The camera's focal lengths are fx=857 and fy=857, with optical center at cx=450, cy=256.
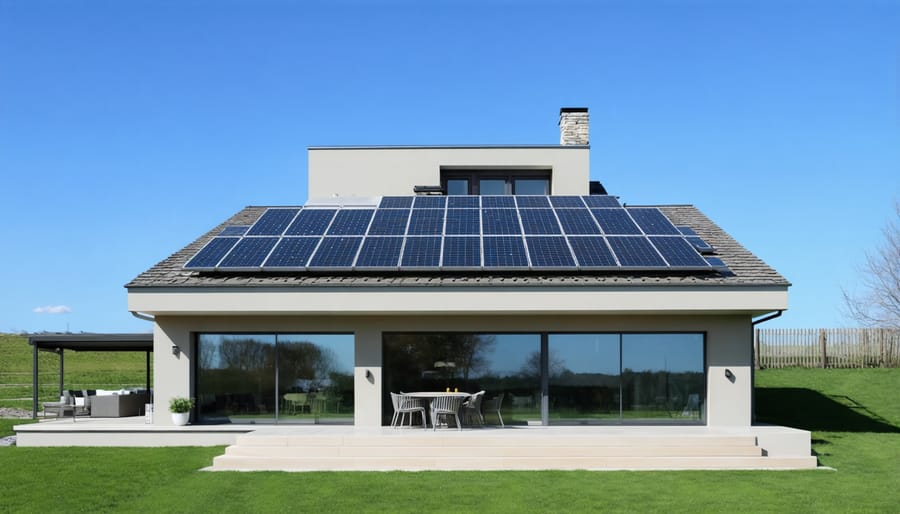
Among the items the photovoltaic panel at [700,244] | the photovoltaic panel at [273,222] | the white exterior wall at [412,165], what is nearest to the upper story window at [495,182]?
the white exterior wall at [412,165]

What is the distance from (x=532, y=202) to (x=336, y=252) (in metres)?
6.21

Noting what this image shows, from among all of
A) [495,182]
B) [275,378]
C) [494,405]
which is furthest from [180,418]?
[495,182]

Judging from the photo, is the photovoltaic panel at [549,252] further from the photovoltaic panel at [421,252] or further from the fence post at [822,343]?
the fence post at [822,343]

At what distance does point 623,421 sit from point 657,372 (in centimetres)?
138

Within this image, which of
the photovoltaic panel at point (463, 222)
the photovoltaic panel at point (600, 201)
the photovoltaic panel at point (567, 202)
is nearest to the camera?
the photovoltaic panel at point (463, 222)

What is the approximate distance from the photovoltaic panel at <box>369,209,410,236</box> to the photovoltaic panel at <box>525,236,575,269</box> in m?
3.27

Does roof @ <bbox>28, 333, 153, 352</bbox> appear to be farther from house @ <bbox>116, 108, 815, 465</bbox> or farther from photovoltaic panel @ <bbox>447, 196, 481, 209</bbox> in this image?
photovoltaic panel @ <bbox>447, 196, 481, 209</bbox>

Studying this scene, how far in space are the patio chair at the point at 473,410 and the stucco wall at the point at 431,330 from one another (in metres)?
1.68

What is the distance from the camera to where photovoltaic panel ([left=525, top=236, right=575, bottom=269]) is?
19344 millimetres

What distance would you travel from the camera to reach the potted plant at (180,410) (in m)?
19.6

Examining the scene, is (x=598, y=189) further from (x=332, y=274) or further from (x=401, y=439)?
(x=401, y=439)

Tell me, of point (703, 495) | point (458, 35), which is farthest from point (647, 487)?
point (458, 35)

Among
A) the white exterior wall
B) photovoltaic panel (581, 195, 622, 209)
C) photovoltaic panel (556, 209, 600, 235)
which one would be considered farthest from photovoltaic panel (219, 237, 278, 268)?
photovoltaic panel (581, 195, 622, 209)

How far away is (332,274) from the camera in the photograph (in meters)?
19.5
